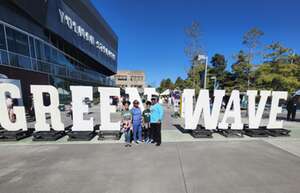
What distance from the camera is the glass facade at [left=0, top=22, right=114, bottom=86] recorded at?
13.4m

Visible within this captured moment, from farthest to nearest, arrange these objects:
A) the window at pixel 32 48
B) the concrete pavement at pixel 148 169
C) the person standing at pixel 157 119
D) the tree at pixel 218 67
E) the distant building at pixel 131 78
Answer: the distant building at pixel 131 78, the tree at pixel 218 67, the window at pixel 32 48, the person standing at pixel 157 119, the concrete pavement at pixel 148 169

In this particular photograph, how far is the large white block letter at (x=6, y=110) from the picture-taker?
6492 millimetres

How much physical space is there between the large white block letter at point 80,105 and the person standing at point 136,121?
206 centimetres

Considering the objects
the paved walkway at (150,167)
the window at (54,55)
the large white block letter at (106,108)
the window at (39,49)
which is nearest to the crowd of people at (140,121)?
the paved walkway at (150,167)

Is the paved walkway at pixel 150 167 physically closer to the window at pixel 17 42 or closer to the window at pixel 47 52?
the window at pixel 17 42

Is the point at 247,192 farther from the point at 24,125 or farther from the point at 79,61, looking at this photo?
the point at 79,61

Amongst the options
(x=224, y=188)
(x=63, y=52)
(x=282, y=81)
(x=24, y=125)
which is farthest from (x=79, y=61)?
(x=224, y=188)

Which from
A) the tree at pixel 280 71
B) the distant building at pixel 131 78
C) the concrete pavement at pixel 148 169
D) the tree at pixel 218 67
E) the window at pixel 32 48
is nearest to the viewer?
the concrete pavement at pixel 148 169

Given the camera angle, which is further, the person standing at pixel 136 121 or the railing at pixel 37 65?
the railing at pixel 37 65

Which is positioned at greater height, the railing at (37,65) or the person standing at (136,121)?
the railing at (37,65)

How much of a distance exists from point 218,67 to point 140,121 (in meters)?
40.8

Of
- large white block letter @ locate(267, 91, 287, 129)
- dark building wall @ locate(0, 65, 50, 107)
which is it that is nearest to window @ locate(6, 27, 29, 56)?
dark building wall @ locate(0, 65, 50, 107)

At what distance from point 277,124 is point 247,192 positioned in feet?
20.6

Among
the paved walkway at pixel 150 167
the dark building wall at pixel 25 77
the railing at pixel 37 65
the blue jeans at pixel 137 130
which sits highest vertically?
the railing at pixel 37 65
